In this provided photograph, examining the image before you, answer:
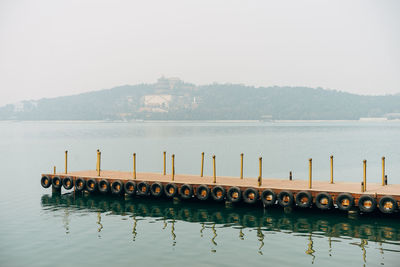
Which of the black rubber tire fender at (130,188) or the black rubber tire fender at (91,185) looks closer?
the black rubber tire fender at (130,188)

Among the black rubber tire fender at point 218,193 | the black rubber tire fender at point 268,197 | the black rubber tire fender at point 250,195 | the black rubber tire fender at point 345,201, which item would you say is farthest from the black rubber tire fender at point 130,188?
the black rubber tire fender at point 345,201

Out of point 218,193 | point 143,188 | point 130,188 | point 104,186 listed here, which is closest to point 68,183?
point 104,186

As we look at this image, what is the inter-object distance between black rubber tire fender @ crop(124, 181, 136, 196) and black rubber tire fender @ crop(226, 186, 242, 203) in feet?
26.6

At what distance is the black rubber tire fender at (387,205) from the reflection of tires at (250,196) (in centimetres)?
812

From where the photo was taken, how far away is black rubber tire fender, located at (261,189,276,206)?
1231 inches

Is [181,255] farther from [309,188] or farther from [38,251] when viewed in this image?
[309,188]

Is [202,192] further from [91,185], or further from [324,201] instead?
[91,185]

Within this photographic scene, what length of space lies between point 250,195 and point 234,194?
114 centimetres

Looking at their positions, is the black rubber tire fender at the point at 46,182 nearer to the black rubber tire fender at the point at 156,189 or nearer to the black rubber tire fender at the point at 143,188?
the black rubber tire fender at the point at 143,188

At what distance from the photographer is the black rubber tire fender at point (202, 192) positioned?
33281mm

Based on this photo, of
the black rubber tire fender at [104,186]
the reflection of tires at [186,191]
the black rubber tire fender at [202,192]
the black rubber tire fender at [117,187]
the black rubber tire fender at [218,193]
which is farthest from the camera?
the black rubber tire fender at [104,186]

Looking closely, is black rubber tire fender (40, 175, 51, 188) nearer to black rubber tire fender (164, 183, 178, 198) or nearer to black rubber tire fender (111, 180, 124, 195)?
black rubber tire fender (111, 180, 124, 195)

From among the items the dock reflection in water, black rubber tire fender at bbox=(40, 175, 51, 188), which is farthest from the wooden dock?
black rubber tire fender at bbox=(40, 175, 51, 188)

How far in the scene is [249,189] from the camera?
106 feet
